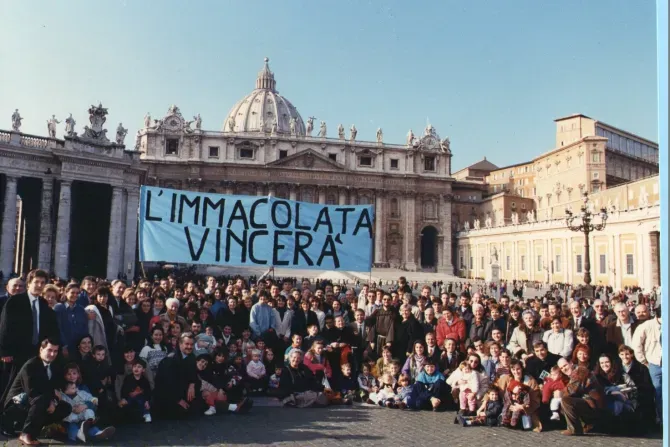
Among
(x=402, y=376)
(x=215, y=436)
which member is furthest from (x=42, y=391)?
(x=402, y=376)

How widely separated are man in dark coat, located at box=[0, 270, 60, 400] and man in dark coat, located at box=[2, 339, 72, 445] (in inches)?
9.1

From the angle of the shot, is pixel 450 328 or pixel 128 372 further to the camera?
pixel 450 328

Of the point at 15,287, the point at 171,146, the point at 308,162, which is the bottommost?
the point at 15,287

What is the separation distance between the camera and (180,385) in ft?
23.6

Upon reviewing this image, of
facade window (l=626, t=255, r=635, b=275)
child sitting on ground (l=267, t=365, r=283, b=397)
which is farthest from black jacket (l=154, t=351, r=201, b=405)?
facade window (l=626, t=255, r=635, b=275)

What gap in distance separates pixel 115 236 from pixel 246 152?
32.1 metres

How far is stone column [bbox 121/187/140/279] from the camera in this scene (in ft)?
85.9

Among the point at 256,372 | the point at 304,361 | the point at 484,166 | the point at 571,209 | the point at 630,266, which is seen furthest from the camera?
the point at 484,166

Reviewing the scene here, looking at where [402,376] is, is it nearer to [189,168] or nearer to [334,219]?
[334,219]

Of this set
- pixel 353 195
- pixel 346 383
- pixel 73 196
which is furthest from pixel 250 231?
pixel 353 195

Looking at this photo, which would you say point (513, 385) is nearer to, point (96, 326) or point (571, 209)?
point (96, 326)

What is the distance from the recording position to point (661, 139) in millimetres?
3004

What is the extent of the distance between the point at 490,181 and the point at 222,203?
64.8 m

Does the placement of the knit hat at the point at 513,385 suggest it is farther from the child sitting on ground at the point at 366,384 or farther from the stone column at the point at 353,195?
the stone column at the point at 353,195
